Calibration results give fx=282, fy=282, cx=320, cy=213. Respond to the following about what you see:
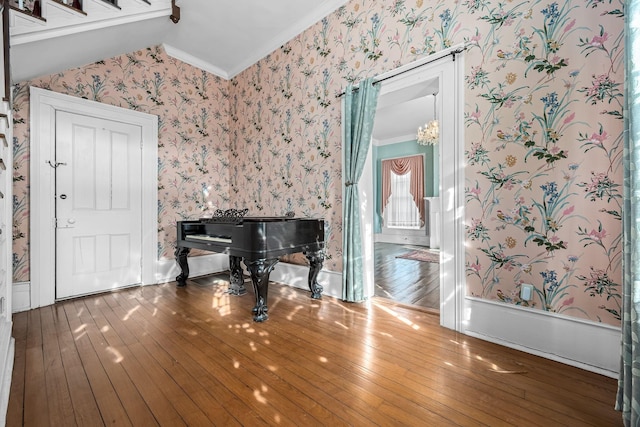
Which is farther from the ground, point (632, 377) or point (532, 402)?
point (632, 377)

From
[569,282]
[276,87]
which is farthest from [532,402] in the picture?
[276,87]

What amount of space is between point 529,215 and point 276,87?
10.1 feet

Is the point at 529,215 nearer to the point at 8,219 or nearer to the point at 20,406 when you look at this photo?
the point at 20,406

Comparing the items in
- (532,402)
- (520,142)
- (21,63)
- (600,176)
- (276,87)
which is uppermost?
(276,87)

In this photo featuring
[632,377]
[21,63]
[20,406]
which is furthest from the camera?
[21,63]

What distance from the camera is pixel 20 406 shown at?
50.9 inches

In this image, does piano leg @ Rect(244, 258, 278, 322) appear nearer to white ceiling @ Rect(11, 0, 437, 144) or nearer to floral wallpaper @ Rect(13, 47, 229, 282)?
white ceiling @ Rect(11, 0, 437, 144)

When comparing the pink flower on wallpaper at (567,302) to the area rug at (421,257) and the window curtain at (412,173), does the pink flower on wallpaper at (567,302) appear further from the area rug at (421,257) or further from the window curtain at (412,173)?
the window curtain at (412,173)

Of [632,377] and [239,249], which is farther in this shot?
[239,249]

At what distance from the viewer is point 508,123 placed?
1.88 meters

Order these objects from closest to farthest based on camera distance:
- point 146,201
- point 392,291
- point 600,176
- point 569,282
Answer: point 600,176
point 569,282
point 392,291
point 146,201

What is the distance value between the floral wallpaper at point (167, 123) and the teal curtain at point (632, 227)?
4069 mm

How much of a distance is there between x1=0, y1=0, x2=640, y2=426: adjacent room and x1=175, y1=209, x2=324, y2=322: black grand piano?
20mm

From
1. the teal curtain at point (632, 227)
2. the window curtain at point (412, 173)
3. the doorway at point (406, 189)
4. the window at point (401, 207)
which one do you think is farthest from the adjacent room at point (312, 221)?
the window curtain at point (412, 173)
